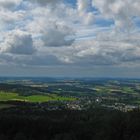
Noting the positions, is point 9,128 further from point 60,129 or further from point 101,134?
point 101,134

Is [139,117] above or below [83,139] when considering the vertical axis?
above

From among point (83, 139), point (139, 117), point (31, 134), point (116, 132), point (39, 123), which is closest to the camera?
point (116, 132)

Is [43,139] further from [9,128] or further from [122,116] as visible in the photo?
[122,116]

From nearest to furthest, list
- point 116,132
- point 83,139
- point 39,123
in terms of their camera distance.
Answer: point 116,132
point 83,139
point 39,123

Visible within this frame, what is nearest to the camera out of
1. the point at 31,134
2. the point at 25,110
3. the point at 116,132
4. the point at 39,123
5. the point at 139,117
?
the point at 116,132

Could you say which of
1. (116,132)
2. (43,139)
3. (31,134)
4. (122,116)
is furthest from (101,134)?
(31,134)

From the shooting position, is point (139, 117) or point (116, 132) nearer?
point (116, 132)

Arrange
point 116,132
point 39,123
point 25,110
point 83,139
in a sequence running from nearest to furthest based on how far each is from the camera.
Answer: point 116,132
point 83,139
point 39,123
point 25,110

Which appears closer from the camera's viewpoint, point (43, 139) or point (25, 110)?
point (43, 139)

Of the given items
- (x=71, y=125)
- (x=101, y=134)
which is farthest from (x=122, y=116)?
(x=71, y=125)
